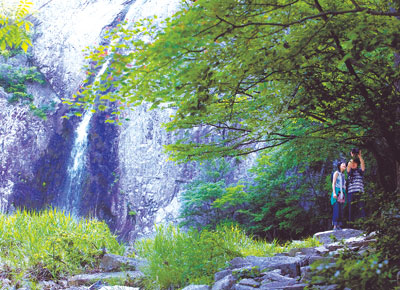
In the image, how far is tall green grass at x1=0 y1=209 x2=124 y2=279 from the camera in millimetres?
4879

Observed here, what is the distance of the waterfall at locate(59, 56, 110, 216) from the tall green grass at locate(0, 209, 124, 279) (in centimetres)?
805

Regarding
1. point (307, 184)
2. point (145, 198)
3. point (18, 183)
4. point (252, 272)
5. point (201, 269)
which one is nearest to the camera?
point (252, 272)

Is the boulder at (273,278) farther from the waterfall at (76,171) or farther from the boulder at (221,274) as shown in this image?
the waterfall at (76,171)

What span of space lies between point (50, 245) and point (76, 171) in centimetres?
1064

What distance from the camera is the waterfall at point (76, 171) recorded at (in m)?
14.8

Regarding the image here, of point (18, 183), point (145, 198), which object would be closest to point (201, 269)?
point (145, 198)

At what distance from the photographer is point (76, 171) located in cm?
1527

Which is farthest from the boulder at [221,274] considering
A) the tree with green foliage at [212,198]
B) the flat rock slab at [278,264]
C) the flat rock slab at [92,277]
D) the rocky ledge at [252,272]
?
the tree with green foliage at [212,198]

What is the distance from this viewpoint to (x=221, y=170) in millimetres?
11961

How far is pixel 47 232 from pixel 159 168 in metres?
8.71

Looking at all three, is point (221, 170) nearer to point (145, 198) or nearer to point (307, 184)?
point (307, 184)

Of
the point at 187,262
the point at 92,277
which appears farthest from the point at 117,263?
the point at 187,262

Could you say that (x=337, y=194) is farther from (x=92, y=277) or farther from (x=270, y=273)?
(x=92, y=277)

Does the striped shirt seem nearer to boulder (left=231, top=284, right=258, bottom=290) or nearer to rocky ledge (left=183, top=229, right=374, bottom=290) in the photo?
rocky ledge (left=183, top=229, right=374, bottom=290)
